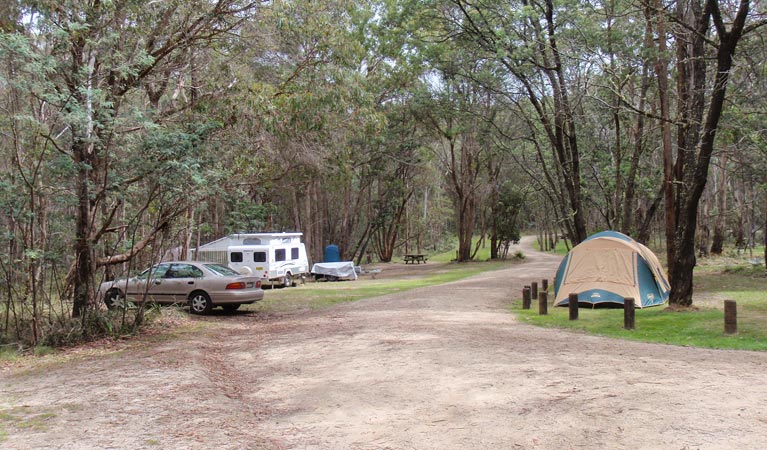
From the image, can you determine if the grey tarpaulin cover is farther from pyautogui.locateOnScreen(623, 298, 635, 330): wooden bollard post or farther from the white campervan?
pyautogui.locateOnScreen(623, 298, 635, 330): wooden bollard post

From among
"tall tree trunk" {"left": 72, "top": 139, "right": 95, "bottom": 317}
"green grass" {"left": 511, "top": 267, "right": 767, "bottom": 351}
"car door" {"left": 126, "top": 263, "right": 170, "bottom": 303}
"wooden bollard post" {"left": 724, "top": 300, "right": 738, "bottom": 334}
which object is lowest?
"green grass" {"left": 511, "top": 267, "right": 767, "bottom": 351}

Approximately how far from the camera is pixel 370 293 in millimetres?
21969

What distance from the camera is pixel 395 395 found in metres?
6.79

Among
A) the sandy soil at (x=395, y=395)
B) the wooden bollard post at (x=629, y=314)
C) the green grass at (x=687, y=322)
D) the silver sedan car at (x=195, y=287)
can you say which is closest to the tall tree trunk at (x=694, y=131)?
the green grass at (x=687, y=322)

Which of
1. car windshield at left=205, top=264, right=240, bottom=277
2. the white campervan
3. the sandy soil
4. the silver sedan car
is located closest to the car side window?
the silver sedan car

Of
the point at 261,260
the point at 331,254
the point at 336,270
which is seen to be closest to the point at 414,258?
the point at 331,254

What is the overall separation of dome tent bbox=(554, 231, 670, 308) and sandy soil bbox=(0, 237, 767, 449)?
14.7 feet

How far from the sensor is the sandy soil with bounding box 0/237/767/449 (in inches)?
211

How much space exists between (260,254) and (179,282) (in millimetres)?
9917

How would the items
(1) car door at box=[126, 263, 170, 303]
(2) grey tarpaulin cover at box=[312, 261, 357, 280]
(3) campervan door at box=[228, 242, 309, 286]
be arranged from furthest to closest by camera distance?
(2) grey tarpaulin cover at box=[312, 261, 357, 280]
(3) campervan door at box=[228, 242, 309, 286]
(1) car door at box=[126, 263, 170, 303]

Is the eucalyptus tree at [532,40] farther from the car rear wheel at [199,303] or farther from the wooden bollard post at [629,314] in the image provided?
the car rear wheel at [199,303]

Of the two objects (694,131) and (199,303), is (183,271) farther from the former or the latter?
(694,131)

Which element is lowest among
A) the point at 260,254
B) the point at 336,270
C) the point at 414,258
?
the point at 336,270

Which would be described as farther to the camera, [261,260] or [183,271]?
[261,260]
